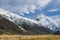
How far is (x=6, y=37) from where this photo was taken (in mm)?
10961

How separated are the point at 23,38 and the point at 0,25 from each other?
190 metres

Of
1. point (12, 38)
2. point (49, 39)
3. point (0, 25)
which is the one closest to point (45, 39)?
point (49, 39)

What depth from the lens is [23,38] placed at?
1107cm

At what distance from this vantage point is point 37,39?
1098cm

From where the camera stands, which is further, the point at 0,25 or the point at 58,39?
the point at 0,25

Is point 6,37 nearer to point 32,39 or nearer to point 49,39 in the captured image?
point 32,39

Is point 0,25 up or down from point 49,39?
up

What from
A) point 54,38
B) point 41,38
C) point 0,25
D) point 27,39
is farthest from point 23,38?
point 0,25

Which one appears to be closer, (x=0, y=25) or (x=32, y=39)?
(x=32, y=39)

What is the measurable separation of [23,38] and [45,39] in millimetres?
1165

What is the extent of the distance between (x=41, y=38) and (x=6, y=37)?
1.85 metres

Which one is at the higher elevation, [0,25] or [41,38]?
[0,25]

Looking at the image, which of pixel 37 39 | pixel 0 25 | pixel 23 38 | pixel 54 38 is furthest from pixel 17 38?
pixel 0 25

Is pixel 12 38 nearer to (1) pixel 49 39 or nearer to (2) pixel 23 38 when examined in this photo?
(2) pixel 23 38
